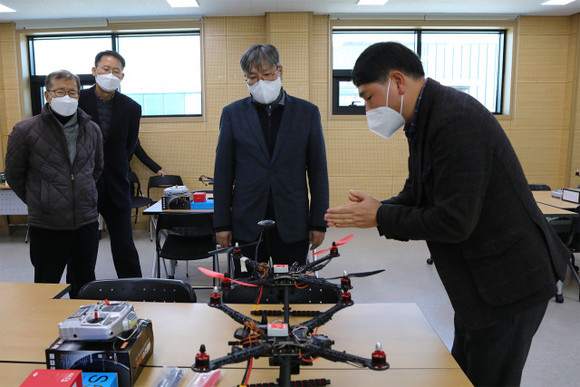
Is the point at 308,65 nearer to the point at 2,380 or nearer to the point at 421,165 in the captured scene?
the point at 421,165

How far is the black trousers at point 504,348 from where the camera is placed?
1.18m

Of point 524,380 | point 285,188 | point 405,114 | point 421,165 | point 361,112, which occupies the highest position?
point 361,112

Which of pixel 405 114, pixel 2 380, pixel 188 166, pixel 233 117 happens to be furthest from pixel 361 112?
pixel 2 380

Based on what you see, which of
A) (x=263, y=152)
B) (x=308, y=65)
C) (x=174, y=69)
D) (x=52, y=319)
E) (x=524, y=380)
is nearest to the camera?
(x=52, y=319)

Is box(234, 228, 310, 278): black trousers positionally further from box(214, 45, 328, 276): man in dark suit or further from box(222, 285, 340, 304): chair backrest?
box(222, 285, 340, 304): chair backrest

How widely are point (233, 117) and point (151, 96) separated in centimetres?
457

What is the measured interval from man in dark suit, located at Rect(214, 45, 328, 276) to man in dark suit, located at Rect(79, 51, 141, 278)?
1153 millimetres

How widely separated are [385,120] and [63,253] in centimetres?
203

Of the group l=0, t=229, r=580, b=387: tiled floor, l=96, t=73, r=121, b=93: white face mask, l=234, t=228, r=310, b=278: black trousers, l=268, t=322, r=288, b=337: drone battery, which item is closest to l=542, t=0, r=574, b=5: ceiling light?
l=0, t=229, r=580, b=387: tiled floor

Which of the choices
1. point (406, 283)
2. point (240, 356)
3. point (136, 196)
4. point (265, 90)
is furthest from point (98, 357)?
point (136, 196)

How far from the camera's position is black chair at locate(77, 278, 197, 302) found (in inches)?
67.5

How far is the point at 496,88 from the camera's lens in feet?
20.5

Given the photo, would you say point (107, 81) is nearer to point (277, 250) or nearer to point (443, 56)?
point (277, 250)

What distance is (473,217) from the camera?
1084 millimetres
